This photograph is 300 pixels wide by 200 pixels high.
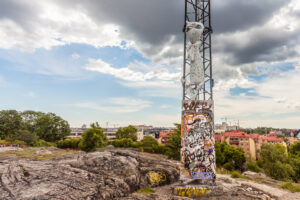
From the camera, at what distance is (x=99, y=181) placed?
11.1 metres

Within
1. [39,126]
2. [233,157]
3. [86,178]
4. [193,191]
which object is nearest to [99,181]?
[86,178]

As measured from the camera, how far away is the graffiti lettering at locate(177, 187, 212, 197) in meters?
11.5

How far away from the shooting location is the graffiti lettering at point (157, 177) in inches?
572

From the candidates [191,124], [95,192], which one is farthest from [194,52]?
[95,192]

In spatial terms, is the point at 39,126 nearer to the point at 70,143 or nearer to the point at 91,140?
the point at 70,143

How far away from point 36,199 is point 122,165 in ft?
20.6

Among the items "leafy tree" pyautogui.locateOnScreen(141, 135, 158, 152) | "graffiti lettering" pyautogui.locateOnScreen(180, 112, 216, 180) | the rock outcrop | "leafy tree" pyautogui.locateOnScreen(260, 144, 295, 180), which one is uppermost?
"graffiti lettering" pyautogui.locateOnScreen(180, 112, 216, 180)

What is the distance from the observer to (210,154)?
12.5m

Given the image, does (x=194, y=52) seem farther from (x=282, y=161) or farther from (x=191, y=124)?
(x=282, y=161)

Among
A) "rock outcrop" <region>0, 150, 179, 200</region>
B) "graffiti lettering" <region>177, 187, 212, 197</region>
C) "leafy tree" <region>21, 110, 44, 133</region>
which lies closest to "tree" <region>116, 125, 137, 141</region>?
"leafy tree" <region>21, 110, 44, 133</region>

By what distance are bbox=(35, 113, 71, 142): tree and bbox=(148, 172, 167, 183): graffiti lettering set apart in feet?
167

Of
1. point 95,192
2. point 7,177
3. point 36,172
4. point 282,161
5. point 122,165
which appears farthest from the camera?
point 282,161

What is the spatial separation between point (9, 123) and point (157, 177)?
58.0m

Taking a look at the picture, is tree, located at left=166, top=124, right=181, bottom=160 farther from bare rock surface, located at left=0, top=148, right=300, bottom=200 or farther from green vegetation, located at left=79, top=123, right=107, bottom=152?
bare rock surface, located at left=0, top=148, right=300, bottom=200
